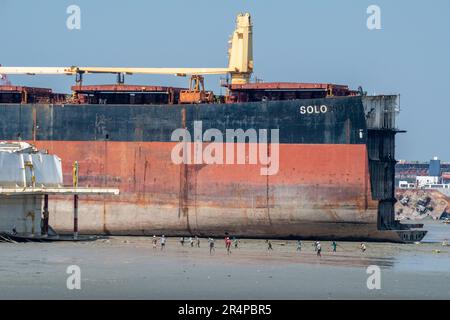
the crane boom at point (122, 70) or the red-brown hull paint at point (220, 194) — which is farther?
the crane boom at point (122, 70)

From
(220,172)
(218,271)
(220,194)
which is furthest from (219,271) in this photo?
(220,172)

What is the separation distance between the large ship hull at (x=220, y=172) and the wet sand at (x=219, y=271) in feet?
6.23

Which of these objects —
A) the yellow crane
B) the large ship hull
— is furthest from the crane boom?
the large ship hull

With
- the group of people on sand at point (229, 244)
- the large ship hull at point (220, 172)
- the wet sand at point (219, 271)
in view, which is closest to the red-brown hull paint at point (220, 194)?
the large ship hull at point (220, 172)

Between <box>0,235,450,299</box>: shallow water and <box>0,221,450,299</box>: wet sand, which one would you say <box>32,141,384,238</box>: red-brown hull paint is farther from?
<box>0,221,450,299</box>: wet sand

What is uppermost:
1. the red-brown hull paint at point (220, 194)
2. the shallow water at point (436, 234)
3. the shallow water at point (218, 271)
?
the red-brown hull paint at point (220, 194)

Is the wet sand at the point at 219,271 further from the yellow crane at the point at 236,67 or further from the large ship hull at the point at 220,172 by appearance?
the yellow crane at the point at 236,67

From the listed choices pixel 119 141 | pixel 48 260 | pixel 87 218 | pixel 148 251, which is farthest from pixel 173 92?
pixel 48 260

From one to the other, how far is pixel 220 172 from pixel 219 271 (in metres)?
16.7

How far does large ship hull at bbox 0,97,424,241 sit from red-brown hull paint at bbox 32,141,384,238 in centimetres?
5

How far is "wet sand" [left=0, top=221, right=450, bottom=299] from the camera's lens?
42.3 meters

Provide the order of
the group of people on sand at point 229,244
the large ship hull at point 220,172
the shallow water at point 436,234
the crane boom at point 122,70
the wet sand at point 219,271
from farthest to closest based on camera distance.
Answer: the shallow water at point 436,234, the crane boom at point 122,70, the large ship hull at point 220,172, the group of people on sand at point 229,244, the wet sand at point 219,271

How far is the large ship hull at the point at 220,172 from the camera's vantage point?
6319cm
